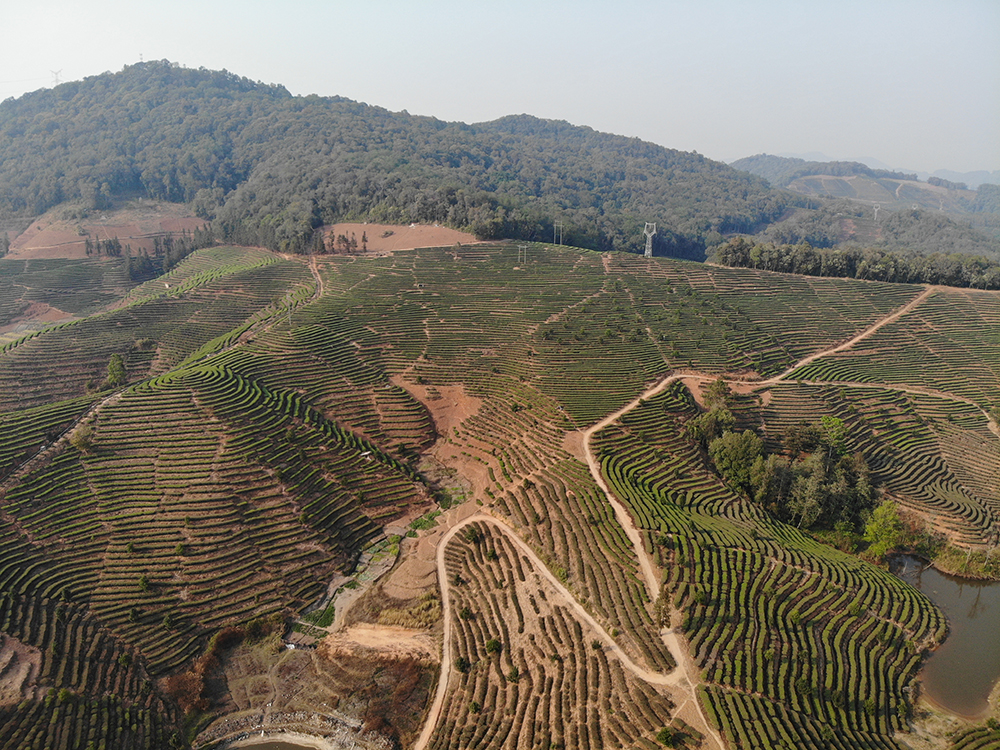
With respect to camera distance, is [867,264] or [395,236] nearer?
[867,264]

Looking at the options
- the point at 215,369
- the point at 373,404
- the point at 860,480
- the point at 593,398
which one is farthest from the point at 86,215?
the point at 860,480

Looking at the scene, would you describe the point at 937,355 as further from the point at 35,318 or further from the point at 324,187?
the point at 35,318

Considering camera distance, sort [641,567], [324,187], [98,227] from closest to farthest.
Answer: [641,567], [324,187], [98,227]

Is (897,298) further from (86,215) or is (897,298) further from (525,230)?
(86,215)

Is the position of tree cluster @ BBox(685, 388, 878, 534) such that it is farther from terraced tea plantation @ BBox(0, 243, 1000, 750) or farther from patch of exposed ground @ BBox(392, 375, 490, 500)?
patch of exposed ground @ BBox(392, 375, 490, 500)

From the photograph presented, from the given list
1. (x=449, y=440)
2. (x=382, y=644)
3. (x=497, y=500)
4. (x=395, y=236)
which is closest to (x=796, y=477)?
(x=497, y=500)
